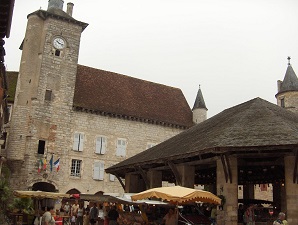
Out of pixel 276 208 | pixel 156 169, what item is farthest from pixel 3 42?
pixel 276 208

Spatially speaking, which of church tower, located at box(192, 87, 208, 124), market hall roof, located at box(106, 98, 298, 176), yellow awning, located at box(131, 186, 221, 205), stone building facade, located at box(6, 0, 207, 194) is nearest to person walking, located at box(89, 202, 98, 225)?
market hall roof, located at box(106, 98, 298, 176)

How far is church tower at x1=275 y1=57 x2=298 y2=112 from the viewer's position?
134ft

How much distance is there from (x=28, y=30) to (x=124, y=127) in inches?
450

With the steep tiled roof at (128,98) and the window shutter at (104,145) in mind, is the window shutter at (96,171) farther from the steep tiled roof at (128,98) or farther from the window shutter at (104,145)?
the steep tiled roof at (128,98)

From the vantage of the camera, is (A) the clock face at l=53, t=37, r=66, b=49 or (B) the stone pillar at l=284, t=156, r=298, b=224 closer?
(B) the stone pillar at l=284, t=156, r=298, b=224

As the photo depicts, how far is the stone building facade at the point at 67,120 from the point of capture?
27500mm

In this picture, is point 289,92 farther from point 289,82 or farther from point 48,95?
point 48,95

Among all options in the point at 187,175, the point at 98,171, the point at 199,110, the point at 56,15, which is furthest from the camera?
the point at 199,110

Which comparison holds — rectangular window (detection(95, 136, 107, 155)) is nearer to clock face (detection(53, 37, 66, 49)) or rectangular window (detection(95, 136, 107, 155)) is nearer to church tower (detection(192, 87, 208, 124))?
clock face (detection(53, 37, 66, 49))

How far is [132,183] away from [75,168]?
31.4 feet

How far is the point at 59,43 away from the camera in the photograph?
30.5 meters

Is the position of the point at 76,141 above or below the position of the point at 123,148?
above

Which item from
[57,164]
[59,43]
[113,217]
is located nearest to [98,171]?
[57,164]

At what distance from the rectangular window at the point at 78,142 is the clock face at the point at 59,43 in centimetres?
753
